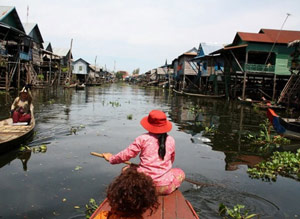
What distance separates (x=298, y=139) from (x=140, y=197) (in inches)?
358

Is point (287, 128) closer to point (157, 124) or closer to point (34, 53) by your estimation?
point (157, 124)

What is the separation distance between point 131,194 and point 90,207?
249 cm

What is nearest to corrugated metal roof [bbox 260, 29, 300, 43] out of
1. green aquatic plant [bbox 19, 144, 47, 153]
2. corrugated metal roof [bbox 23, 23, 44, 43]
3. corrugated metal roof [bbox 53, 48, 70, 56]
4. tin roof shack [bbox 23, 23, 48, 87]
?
green aquatic plant [bbox 19, 144, 47, 153]

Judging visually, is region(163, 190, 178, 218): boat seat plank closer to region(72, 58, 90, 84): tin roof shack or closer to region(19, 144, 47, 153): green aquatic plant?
region(19, 144, 47, 153): green aquatic plant

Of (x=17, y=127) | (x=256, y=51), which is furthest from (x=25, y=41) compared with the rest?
(x=17, y=127)

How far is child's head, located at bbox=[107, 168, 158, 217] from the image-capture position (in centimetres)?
243

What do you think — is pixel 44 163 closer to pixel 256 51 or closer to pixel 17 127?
pixel 17 127

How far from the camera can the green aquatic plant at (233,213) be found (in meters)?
4.40

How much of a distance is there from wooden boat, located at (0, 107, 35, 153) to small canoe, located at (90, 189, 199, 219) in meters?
4.35

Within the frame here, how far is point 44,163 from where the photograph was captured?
669 cm

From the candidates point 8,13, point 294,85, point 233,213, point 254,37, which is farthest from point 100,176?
point 8,13

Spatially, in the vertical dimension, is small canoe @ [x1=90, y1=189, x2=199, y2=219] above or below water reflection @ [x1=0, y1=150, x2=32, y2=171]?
above

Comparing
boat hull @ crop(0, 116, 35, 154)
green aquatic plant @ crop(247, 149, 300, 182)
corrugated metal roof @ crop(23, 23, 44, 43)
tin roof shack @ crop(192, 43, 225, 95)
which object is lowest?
green aquatic plant @ crop(247, 149, 300, 182)

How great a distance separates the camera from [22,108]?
8.84 meters
